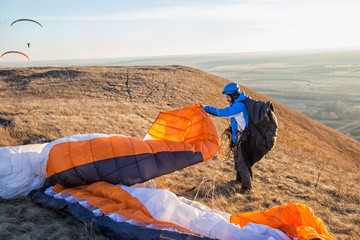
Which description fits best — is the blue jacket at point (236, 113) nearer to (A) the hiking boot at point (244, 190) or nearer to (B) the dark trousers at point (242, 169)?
(B) the dark trousers at point (242, 169)

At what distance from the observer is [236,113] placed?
538 cm

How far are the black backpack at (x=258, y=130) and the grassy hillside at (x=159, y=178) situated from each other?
3.72 ft

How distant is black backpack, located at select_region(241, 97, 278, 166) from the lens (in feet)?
16.9

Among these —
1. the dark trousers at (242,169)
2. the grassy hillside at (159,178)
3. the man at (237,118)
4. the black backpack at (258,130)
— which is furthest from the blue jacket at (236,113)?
the grassy hillside at (159,178)

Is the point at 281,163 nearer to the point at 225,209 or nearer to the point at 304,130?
the point at 225,209

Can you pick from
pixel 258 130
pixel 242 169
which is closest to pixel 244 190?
pixel 242 169

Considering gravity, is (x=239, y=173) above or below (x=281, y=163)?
above

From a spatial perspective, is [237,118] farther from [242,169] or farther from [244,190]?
[244,190]

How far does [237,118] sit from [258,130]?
549 millimetres

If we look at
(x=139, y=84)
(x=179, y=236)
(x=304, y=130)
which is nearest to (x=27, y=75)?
(x=139, y=84)

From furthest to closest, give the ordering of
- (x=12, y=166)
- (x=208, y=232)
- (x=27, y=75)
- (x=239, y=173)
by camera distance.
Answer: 1. (x=27, y=75)
2. (x=239, y=173)
3. (x=12, y=166)
4. (x=208, y=232)

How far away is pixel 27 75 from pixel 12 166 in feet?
66.9

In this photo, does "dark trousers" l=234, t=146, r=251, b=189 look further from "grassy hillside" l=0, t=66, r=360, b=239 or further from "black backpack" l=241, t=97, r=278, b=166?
"grassy hillside" l=0, t=66, r=360, b=239

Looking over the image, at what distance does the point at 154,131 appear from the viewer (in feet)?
19.9
